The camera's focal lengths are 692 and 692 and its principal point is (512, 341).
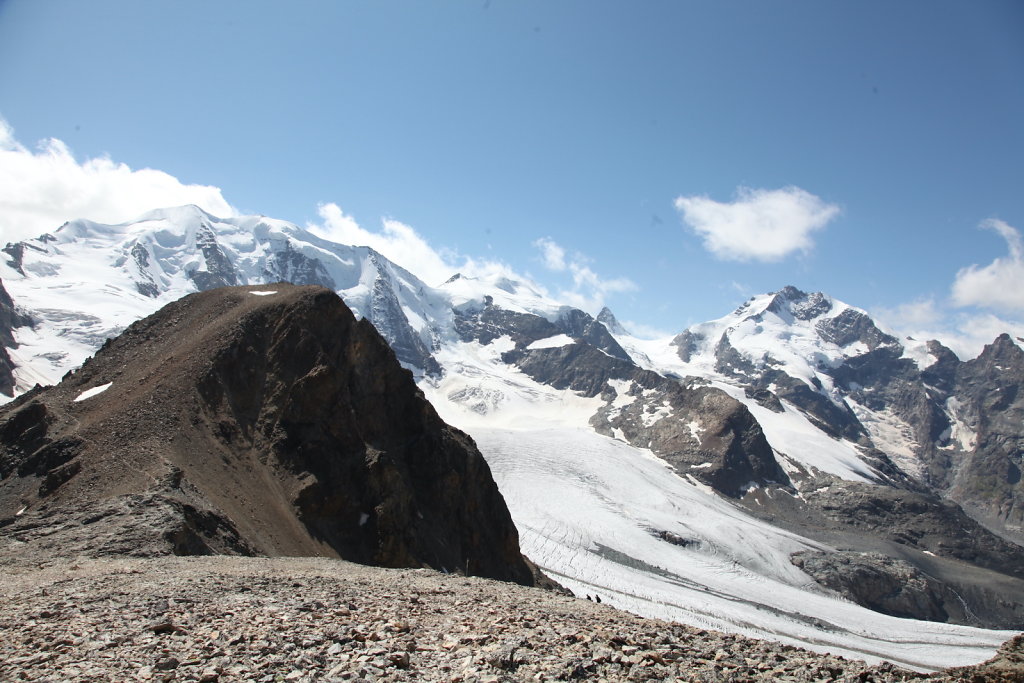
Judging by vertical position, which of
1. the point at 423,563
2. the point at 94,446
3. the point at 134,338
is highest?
the point at 134,338

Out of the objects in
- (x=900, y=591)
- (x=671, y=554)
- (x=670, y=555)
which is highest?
(x=900, y=591)

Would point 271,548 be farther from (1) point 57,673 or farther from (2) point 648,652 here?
(2) point 648,652

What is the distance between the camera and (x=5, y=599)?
17.8 metres

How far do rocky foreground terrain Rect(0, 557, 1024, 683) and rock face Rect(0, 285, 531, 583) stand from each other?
480 inches

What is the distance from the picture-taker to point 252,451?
43781 millimetres

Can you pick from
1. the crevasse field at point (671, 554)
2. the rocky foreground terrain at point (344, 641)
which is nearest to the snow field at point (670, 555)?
the crevasse field at point (671, 554)

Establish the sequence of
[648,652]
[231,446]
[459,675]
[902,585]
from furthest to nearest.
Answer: [902,585]
[231,446]
[648,652]
[459,675]

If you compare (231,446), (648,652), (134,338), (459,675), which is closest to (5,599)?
(459,675)

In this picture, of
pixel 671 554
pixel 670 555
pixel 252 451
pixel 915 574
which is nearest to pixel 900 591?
pixel 915 574

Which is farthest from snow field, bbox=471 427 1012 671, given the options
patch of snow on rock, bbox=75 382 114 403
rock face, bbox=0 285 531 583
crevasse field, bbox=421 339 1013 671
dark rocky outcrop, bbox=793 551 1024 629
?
patch of snow on rock, bbox=75 382 114 403

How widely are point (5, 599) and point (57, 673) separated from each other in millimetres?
8109

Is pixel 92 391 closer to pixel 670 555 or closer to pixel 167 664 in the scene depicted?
pixel 167 664

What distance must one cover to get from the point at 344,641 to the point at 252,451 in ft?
108

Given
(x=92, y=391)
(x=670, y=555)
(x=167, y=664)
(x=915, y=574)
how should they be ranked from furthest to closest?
1. (x=915, y=574)
2. (x=670, y=555)
3. (x=92, y=391)
4. (x=167, y=664)
